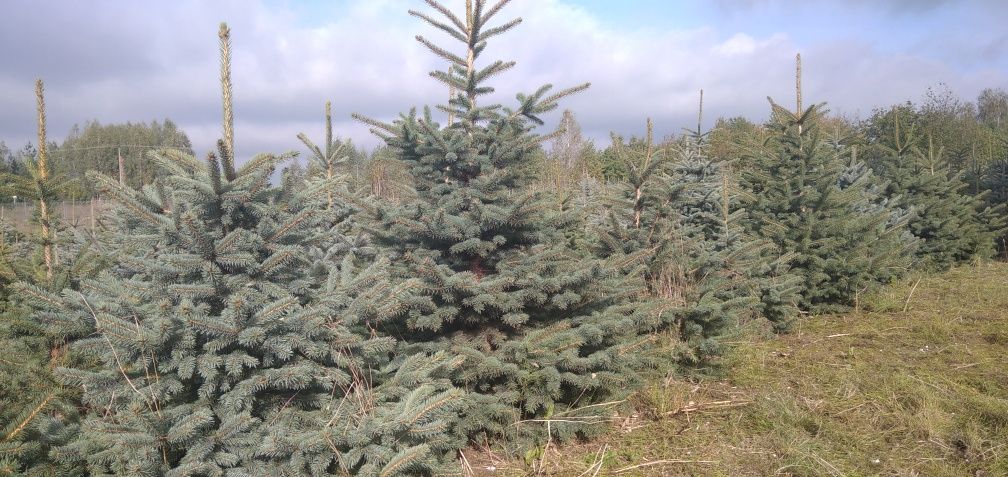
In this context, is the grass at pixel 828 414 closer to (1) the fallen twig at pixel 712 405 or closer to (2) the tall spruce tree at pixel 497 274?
(1) the fallen twig at pixel 712 405

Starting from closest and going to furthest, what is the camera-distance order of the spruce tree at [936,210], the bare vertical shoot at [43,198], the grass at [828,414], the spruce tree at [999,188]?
the bare vertical shoot at [43,198] → the grass at [828,414] → the spruce tree at [936,210] → the spruce tree at [999,188]

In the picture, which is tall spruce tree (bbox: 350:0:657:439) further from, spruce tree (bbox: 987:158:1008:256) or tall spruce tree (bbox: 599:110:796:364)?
spruce tree (bbox: 987:158:1008:256)

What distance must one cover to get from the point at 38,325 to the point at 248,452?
138cm

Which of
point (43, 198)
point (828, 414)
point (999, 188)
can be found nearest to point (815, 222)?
point (828, 414)

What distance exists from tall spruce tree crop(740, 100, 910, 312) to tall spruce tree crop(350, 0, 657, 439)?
3602 mm

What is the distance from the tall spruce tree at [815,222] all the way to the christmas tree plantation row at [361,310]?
26.5 inches

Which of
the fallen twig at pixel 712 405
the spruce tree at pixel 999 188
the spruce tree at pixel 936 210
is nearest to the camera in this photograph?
the fallen twig at pixel 712 405

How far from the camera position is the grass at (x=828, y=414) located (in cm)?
377

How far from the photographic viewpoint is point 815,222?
731 centimetres

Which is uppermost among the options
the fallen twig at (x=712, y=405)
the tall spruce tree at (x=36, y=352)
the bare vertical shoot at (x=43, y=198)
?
the bare vertical shoot at (x=43, y=198)

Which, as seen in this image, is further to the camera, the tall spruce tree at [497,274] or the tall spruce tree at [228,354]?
the tall spruce tree at [497,274]

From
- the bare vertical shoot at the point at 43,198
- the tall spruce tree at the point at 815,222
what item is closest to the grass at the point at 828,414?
the tall spruce tree at the point at 815,222

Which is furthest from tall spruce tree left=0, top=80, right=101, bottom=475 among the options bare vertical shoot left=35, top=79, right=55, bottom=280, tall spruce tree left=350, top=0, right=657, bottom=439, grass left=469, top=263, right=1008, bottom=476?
grass left=469, top=263, right=1008, bottom=476

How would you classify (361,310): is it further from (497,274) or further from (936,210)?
(936,210)
